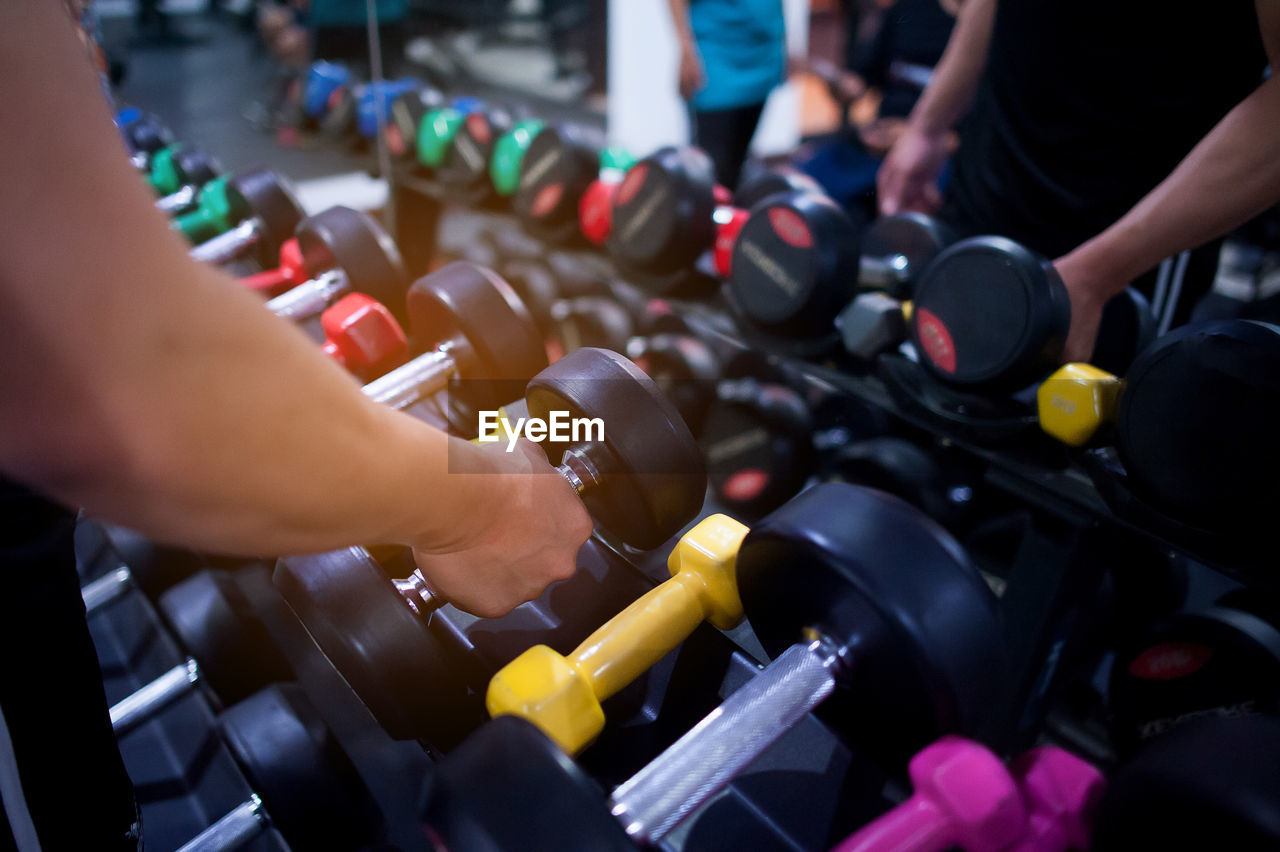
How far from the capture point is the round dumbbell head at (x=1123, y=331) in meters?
1.07

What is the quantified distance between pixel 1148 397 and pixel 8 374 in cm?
93

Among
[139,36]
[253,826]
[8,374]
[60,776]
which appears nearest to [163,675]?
[253,826]

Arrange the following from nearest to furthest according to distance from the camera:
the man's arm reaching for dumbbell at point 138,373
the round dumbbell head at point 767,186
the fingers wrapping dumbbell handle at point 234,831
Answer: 1. the man's arm reaching for dumbbell at point 138,373
2. the fingers wrapping dumbbell handle at point 234,831
3. the round dumbbell head at point 767,186

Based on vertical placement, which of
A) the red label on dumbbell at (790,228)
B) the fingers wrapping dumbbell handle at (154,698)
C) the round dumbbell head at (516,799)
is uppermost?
the red label on dumbbell at (790,228)

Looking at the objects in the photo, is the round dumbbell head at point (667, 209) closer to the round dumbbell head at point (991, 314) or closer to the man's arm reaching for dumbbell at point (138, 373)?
the round dumbbell head at point (991, 314)

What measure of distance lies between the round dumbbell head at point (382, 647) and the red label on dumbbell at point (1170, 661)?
85 centimetres

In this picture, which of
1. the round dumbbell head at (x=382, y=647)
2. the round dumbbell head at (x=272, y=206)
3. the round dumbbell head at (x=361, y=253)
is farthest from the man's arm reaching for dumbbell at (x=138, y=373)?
the round dumbbell head at (x=272, y=206)

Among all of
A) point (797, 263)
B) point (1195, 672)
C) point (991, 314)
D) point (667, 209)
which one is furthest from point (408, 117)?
point (1195, 672)

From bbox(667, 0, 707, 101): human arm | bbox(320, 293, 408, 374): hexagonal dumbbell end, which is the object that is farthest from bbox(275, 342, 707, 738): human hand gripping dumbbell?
bbox(667, 0, 707, 101): human arm

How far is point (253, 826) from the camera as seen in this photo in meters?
0.77

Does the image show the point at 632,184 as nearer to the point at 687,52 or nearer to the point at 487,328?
the point at 487,328

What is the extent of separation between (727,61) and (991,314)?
1.48 metres

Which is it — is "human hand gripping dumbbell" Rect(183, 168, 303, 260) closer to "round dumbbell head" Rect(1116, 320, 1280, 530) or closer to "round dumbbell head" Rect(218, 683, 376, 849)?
"round dumbbell head" Rect(218, 683, 376, 849)

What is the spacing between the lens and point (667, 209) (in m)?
1.35
